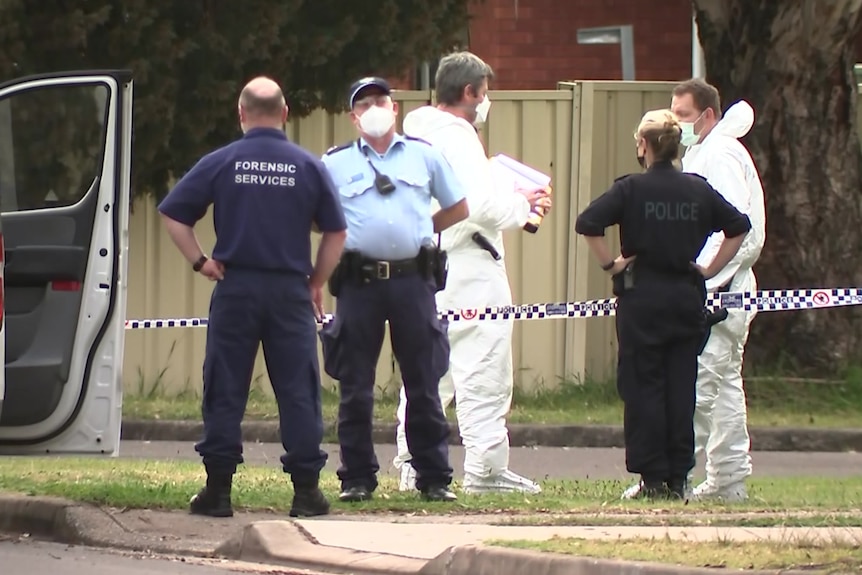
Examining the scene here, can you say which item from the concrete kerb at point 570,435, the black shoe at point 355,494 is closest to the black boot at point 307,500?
the black shoe at point 355,494

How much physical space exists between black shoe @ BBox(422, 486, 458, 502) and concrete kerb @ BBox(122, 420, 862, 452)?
4525 millimetres

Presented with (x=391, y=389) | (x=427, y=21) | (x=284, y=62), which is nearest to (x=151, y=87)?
(x=284, y=62)

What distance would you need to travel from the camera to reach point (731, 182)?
8.74m

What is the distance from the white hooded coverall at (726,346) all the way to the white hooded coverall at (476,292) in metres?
0.97

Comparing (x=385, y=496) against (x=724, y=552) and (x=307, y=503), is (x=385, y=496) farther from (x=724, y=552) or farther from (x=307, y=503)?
(x=724, y=552)

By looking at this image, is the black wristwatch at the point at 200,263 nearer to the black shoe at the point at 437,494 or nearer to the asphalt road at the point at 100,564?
the asphalt road at the point at 100,564

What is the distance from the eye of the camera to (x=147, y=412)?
12914 millimetres

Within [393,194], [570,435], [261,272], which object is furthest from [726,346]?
[570,435]

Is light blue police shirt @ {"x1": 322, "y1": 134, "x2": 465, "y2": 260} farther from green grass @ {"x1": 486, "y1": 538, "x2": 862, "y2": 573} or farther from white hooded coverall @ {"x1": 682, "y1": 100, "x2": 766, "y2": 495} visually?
green grass @ {"x1": 486, "y1": 538, "x2": 862, "y2": 573}

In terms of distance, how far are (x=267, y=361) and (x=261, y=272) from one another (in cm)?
37

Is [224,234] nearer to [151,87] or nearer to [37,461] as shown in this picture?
[37,461]

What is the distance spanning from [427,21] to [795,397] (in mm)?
3760

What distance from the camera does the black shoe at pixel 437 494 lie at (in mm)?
7746

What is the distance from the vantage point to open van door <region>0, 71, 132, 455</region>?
7.57 metres
